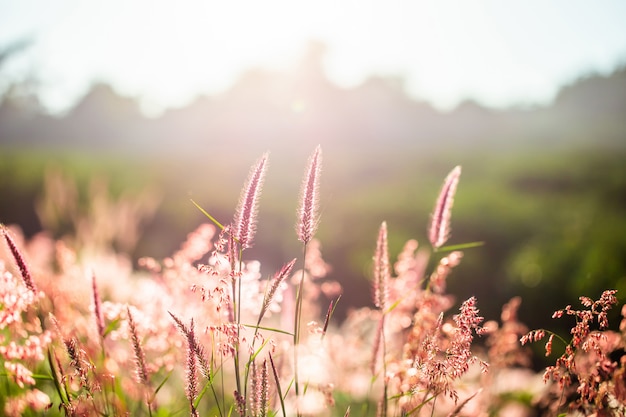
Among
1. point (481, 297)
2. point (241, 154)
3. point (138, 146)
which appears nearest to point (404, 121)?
point (241, 154)

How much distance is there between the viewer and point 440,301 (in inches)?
97.7

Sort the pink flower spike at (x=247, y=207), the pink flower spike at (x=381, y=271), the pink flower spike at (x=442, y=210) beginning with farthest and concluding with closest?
the pink flower spike at (x=442, y=210) < the pink flower spike at (x=381, y=271) < the pink flower spike at (x=247, y=207)

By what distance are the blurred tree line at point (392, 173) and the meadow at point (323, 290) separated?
0.05 m

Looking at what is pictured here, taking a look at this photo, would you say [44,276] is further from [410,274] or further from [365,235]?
[365,235]

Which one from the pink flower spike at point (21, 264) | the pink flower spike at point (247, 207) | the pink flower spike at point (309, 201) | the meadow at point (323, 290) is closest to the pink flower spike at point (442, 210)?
the meadow at point (323, 290)

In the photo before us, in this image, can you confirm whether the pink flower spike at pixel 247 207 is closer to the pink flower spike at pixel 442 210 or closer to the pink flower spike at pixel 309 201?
the pink flower spike at pixel 309 201

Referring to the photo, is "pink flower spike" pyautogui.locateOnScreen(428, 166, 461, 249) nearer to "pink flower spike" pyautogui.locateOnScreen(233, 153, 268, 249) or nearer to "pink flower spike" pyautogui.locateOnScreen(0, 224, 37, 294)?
"pink flower spike" pyautogui.locateOnScreen(233, 153, 268, 249)

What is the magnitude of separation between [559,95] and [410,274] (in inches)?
502

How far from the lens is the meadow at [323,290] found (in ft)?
4.89

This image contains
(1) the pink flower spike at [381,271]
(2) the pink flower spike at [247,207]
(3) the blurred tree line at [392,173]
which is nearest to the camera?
(2) the pink flower spike at [247,207]

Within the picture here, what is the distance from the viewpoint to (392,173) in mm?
11461

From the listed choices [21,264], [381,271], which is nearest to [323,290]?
[381,271]

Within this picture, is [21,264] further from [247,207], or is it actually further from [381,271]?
[381,271]

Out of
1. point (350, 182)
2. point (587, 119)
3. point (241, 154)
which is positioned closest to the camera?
point (350, 182)
